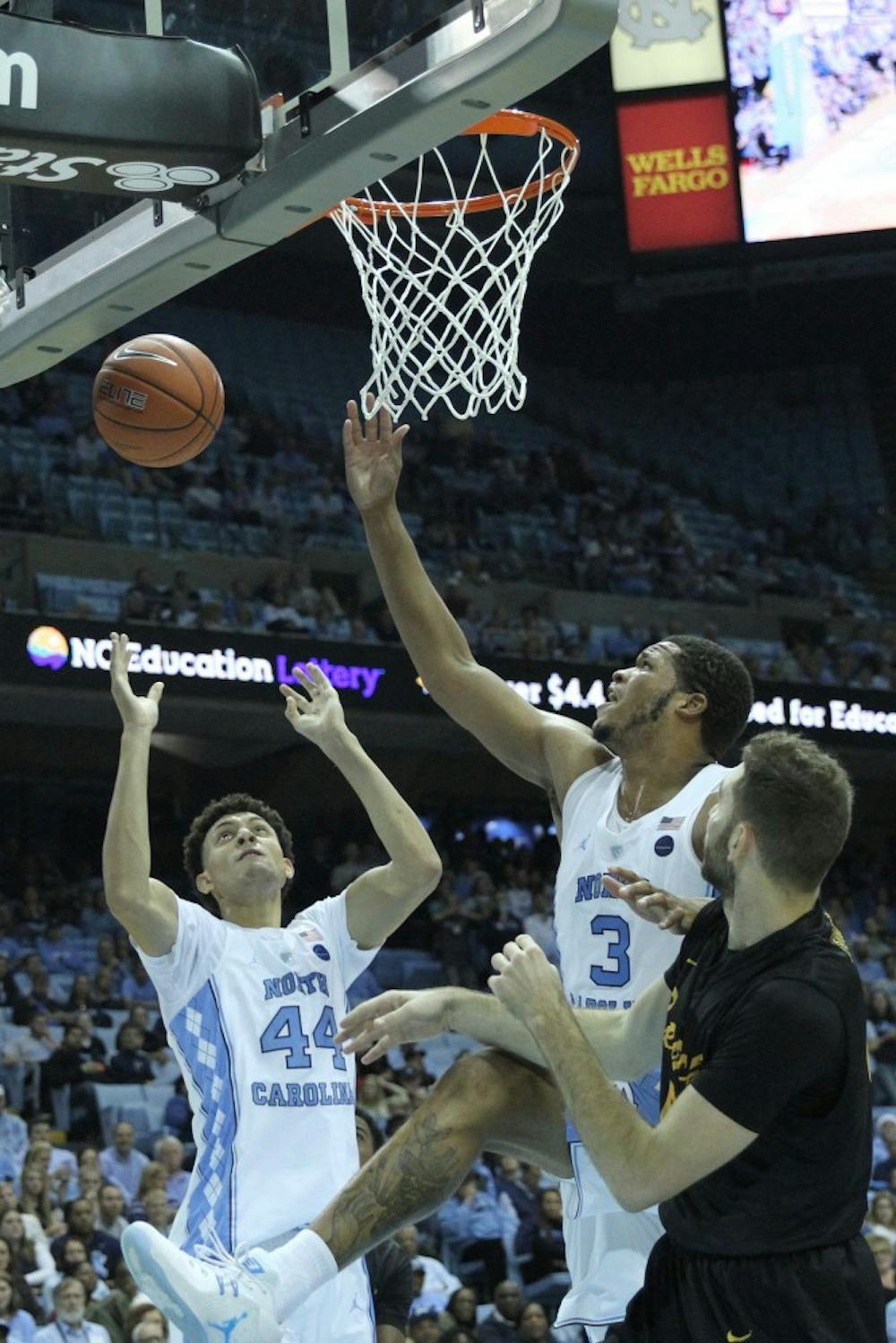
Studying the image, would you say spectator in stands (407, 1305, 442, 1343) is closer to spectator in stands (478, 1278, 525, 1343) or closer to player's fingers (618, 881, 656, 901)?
spectator in stands (478, 1278, 525, 1343)

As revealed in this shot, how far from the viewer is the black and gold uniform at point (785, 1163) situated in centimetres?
315

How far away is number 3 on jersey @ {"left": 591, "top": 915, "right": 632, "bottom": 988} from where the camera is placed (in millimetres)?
4527

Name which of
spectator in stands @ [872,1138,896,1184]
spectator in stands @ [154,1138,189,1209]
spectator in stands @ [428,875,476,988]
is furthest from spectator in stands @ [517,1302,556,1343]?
spectator in stands @ [428,875,476,988]

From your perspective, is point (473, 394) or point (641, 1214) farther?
point (473, 394)

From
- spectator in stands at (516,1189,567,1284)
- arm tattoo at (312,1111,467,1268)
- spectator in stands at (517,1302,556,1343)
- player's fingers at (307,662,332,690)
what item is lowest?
spectator in stands at (517,1302,556,1343)

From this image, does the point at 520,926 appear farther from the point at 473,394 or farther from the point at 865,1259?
the point at 865,1259

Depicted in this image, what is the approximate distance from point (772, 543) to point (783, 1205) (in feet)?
57.7

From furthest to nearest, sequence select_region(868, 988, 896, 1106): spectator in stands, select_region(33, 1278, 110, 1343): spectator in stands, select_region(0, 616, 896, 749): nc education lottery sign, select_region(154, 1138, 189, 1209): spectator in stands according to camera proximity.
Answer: select_region(868, 988, 896, 1106): spectator in stands, select_region(0, 616, 896, 749): nc education lottery sign, select_region(154, 1138, 189, 1209): spectator in stands, select_region(33, 1278, 110, 1343): spectator in stands

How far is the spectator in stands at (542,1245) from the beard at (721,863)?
763 centimetres

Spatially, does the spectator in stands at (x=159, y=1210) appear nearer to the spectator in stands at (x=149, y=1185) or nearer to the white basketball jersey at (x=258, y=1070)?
the spectator in stands at (x=149, y=1185)

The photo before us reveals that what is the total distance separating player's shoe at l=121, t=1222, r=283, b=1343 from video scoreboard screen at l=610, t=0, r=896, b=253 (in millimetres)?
15536

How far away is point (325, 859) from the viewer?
16.1m

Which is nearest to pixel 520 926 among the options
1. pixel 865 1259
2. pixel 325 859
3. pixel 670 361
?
pixel 325 859

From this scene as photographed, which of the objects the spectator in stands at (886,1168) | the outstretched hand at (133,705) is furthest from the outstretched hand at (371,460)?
the spectator in stands at (886,1168)
